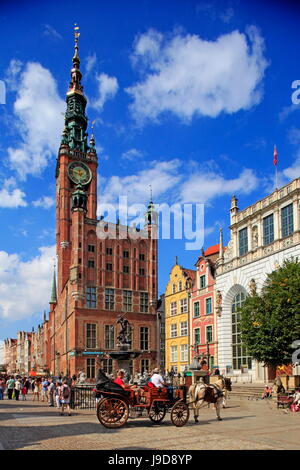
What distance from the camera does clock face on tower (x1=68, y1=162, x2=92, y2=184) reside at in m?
74.2

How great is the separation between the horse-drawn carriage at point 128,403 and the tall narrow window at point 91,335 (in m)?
38.0

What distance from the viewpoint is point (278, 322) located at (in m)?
26.1

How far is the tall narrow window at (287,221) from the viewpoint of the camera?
34.9m

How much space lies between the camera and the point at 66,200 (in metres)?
72.8

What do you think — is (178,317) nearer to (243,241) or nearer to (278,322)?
(243,241)

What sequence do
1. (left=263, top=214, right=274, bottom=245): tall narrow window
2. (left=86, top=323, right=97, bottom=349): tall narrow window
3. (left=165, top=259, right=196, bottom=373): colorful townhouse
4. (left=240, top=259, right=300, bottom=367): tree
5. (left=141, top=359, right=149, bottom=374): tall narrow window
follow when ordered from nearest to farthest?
(left=240, top=259, right=300, bottom=367): tree
(left=263, top=214, right=274, bottom=245): tall narrow window
(left=165, top=259, right=196, bottom=373): colorful townhouse
(left=86, top=323, right=97, bottom=349): tall narrow window
(left=141, top=359, right=149, bottom=374): tall narrow window

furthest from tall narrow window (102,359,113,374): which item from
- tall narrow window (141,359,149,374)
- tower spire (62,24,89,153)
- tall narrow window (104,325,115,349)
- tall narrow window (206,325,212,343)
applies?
tower spire (62,24,89,153)

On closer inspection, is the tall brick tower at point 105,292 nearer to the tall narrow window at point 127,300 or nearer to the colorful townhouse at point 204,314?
the tall narrow window at point 127,300

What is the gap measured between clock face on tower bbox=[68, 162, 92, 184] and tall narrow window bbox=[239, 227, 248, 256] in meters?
38.0

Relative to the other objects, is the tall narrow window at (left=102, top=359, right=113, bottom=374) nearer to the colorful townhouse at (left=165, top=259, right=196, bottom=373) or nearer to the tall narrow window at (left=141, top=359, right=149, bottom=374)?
the tall narrow window at (left=141, top=359, right=149, bottom=374)

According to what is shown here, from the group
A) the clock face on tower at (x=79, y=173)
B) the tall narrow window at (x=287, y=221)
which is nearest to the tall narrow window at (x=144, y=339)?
the tall narrow window at (x=287, y=221)

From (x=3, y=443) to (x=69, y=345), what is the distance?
4412 cm

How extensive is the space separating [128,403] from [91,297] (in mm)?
39845
